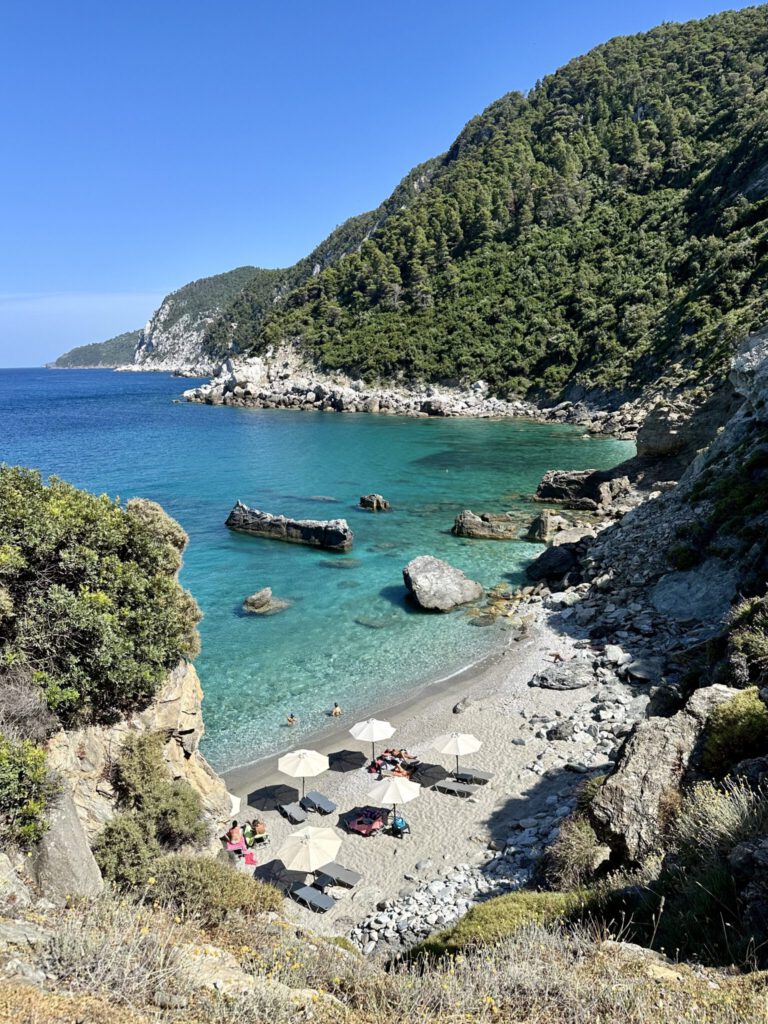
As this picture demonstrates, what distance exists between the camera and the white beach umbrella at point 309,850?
11.2 metres

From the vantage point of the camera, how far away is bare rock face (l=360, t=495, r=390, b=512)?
1580 inches

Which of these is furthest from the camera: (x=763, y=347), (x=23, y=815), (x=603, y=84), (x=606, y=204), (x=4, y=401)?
(x=4, y=401)

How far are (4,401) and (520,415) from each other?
112665mm

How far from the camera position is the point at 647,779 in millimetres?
8953

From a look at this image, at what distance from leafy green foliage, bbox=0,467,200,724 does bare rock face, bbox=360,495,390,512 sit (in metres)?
27.8

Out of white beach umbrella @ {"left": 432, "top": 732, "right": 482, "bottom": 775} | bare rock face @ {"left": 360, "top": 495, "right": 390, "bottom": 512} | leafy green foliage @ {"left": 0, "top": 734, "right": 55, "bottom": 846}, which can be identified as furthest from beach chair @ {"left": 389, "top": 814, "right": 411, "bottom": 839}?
bare rock face @ {"left": 360, "top": 495, "right": 390, "bottom": 512}

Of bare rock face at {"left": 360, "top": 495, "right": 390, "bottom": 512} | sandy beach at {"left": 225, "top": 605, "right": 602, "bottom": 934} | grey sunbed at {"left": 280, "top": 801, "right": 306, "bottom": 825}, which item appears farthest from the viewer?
bare rock face at {"left": 360, "top": 495, "right": 390, "bottom": 512}

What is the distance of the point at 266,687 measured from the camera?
62.8 ft

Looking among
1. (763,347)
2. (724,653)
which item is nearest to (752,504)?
(724,653)

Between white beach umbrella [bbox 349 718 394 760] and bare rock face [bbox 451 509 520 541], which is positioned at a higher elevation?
bare rock face [bbox 451 509 520 541]

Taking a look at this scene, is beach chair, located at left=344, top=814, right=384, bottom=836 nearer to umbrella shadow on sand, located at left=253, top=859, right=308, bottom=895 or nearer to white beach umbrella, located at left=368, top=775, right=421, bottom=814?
white beach umbrella, located at left=368, top=775, right=421, bottom=814

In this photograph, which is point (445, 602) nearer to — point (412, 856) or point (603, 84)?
point (412, 856)

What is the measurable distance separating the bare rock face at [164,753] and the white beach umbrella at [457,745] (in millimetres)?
4975

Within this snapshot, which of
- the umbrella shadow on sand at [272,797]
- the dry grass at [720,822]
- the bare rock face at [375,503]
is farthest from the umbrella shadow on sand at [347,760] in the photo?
the bare rock face at [375,503]
